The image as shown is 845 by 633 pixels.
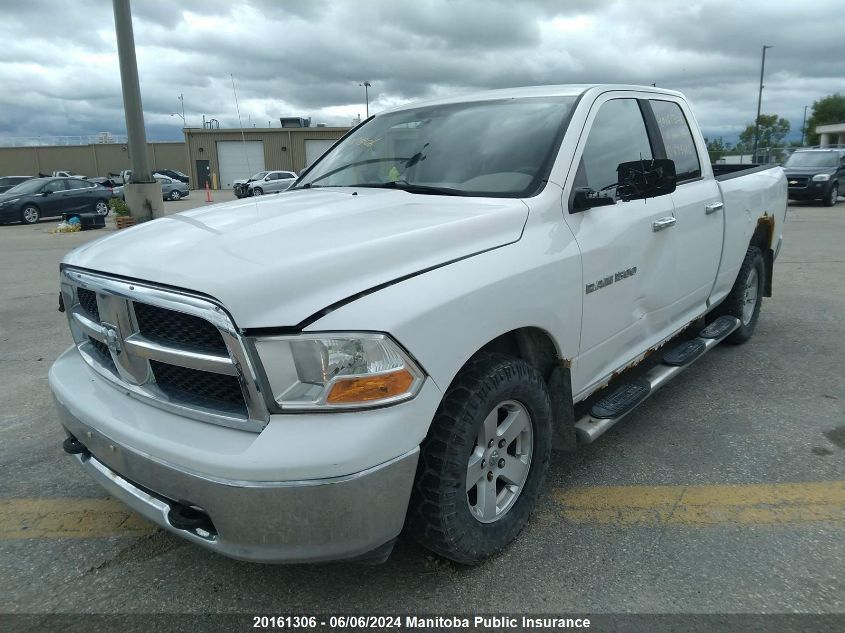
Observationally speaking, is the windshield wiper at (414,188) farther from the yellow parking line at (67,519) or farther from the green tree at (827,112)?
the green tree at (827,112)

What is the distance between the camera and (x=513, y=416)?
2518 mm

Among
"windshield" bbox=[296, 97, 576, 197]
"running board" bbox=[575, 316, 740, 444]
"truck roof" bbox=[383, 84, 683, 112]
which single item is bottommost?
"running board" bbox=[575, 316, 740, 444]

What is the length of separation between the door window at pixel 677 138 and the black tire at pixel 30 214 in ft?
72.5

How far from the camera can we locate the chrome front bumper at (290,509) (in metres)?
1.87

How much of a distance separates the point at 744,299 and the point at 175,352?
4.48m

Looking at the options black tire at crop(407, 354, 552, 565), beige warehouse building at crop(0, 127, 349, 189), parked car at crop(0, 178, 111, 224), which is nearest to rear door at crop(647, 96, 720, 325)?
black tire at crop(407, 354, 552, 565)

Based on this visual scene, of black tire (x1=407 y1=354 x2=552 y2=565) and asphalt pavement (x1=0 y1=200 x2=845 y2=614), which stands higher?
black tire (x1=407 y1=354 x2=552 y2=565)

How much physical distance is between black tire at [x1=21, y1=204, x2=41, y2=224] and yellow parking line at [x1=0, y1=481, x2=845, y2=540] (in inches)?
835

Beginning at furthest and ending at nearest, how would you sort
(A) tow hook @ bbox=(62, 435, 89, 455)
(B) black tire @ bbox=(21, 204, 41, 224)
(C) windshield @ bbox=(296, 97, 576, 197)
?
(B) black tire @ bbox=(21, 204, 41, 224), (C) windshield @ bbox=(296, 97, 576, 197), (A) tow hook @ bbox=(62, 435, 89, 455)

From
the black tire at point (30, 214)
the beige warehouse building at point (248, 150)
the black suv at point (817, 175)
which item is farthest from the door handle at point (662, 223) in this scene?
the beige warehouse building at point (248, 150)

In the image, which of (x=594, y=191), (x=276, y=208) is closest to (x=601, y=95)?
(x=594, y=191)

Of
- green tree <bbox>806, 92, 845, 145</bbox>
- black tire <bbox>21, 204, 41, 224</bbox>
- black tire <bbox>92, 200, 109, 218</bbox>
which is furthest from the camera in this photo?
green tree <bbox>806, 92, 845, 145</bbox>

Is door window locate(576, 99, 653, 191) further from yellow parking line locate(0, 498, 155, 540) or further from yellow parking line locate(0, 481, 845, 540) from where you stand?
yellow parking line locate(0, 498, 155, 540)

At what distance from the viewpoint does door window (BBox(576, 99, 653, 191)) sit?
10.3 feet
